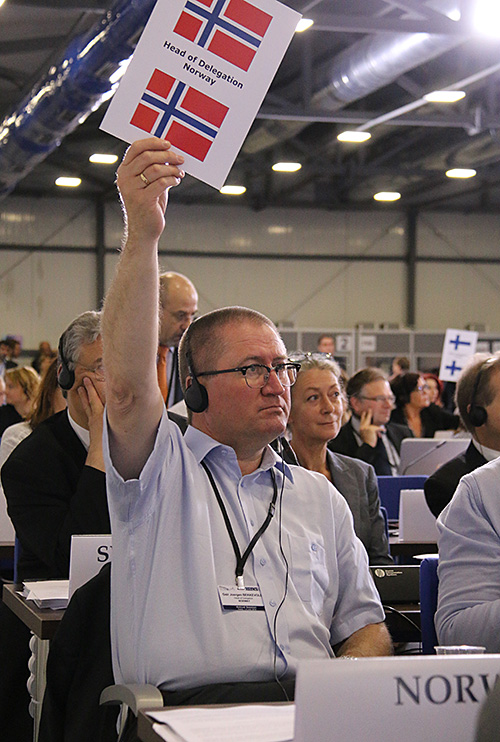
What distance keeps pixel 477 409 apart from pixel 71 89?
544 cm

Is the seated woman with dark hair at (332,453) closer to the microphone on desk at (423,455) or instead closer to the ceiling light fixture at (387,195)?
the microphone on desk at (423,455)

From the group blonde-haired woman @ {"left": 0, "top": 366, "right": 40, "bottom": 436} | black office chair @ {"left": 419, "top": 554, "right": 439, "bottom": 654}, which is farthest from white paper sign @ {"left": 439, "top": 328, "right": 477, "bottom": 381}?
black office chair @ {"left": 419, "top": 554, "right": 439, "bottom": 654}

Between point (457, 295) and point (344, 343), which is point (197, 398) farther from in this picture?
point (457, 295)

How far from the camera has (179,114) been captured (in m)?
1.74

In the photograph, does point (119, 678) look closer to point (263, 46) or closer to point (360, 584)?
point (360, 584)

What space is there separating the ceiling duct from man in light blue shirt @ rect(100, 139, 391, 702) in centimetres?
520

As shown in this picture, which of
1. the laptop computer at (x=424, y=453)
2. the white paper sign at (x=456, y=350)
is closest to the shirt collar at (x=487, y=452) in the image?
the laptop computer at (x=424, y=453)

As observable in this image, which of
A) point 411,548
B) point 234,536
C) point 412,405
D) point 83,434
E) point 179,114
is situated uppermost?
point 179,114

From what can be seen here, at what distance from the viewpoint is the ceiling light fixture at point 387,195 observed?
15258 mm

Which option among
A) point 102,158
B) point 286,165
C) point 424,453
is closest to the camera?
point 424,453

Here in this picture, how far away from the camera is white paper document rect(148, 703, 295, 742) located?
4.10ft

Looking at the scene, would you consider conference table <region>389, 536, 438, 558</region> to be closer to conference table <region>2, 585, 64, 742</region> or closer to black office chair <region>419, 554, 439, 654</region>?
black office chair <region>419, 554, 439, 654</region>

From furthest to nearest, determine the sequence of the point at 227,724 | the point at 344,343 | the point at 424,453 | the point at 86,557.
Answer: the point at 344,343, the point at 424,453, the point at 86,557, the point at 227,724

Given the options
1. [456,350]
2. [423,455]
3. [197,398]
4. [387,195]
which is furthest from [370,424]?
[387,195]
